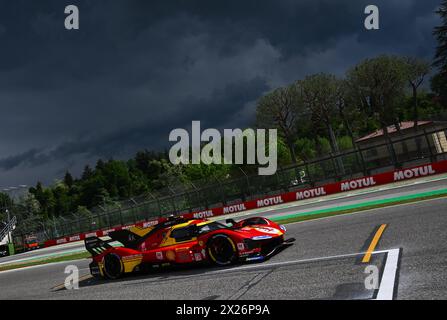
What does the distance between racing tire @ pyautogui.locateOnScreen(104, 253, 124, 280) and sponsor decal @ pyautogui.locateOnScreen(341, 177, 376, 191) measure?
20497mm

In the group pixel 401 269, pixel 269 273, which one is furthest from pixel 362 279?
pixel 269 273

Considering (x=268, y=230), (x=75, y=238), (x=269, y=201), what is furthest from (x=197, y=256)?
(x=75, y=238)

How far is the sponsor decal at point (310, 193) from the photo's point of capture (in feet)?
97.0

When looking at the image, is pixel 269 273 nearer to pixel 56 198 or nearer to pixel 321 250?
pixel 321 250

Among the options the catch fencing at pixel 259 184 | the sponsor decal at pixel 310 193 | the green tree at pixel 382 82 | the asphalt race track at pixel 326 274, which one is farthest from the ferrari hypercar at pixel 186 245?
the green tree at pixel 382 82

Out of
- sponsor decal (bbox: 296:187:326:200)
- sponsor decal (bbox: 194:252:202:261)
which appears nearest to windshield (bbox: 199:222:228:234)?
sponsor decal (bbox: 194:252:202:261)

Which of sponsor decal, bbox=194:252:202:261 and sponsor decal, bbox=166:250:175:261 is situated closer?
sponsor decal, bbox=194:252:202:261

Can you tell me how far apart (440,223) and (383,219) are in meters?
2.40

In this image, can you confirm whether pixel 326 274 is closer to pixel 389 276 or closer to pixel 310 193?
pixel 389 276

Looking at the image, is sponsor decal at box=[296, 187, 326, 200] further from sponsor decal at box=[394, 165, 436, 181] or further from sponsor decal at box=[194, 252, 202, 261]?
sponsor decal at box=[194, 252, 202, 261]

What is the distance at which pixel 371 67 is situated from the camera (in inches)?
2231

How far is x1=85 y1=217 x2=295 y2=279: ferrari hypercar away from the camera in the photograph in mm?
9602

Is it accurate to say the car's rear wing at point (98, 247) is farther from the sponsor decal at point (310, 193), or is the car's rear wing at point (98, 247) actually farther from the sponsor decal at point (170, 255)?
the sponsor decal at point (310, 193)

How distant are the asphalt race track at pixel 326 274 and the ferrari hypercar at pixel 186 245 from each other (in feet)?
0.94
